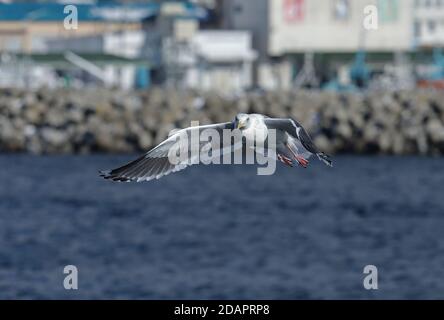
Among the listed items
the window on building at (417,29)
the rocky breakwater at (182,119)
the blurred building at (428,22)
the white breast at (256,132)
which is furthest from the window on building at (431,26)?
the white breast at (256,132)

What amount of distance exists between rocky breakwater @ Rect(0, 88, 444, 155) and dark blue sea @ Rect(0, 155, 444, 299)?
72 cm

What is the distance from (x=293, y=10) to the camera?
9269 cm

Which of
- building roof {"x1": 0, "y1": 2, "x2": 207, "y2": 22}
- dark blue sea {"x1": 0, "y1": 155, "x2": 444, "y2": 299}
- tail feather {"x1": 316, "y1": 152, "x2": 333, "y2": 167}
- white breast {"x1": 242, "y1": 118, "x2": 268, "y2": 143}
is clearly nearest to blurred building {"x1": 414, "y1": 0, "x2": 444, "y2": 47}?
building roof {"x1": 0, "y1": 2, "x2": 207, "y2": 22}

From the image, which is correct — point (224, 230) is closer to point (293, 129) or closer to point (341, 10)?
point (293, 129)

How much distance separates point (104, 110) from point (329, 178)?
9844 millimetres

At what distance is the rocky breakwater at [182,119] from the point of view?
58.2 metres

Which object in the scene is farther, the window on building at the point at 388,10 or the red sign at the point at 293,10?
the window on building at the point at 388,10

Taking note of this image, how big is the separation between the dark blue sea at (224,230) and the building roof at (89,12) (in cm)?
3377

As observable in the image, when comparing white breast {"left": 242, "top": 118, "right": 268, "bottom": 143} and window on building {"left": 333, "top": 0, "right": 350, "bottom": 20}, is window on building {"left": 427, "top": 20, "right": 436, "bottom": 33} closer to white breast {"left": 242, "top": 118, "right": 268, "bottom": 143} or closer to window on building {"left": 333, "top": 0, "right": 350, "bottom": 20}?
window on building {"left": 333, "top": 0, "right": 350, "bottom": 20}

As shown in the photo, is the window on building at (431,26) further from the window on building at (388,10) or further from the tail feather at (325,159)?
the tail feather at (325,159)

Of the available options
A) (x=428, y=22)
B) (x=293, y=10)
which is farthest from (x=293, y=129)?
(x=428, y=22)

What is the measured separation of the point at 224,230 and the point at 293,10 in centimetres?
5382
